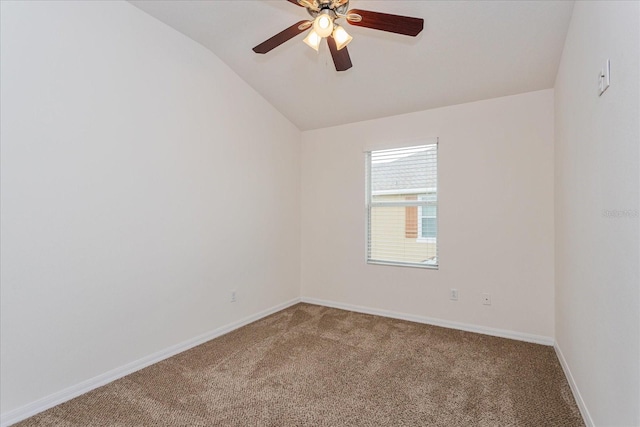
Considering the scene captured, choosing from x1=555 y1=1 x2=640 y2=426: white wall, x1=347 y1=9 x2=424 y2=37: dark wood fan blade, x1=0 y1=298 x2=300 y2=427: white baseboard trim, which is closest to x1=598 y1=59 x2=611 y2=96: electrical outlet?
x1=555 y1=1 x2=640 y2=426: white wall

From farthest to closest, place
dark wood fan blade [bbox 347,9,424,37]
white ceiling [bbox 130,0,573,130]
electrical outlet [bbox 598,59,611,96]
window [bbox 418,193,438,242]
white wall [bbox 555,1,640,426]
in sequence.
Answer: window [bbox 418,193,438,242], white ceiling [bbox 130,0,573,130], dark wood fan blade [bbox 347,9,424,37], electrical outlet [bbox 598,59,611,96], white wall [bbox 555,1,640,426]

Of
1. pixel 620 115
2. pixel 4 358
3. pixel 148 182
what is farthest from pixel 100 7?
pixel 620 115

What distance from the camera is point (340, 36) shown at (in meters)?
1.99

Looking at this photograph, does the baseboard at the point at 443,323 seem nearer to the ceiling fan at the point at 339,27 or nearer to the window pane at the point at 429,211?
the window pane at the point at 429,211

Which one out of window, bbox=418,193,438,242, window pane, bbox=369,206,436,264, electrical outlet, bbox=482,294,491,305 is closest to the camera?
electrical outlet, bbox=482,294,491,305

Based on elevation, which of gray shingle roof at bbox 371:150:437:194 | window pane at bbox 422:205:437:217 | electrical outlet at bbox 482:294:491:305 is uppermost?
gray shingle roof at bbox 371:150:437:194

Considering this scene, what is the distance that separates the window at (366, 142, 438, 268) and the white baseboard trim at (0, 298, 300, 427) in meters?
1.88

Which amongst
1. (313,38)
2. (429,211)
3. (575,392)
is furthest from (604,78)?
(429,211)

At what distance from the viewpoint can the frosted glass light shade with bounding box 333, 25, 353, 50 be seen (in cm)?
196

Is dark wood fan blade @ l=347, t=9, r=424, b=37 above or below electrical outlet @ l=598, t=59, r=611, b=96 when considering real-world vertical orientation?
above

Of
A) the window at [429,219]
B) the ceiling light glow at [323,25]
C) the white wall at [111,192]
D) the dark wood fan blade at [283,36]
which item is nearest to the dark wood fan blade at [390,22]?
the ceiling light glow at [323,25]

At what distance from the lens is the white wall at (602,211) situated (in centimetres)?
125

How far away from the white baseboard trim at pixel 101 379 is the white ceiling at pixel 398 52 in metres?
2.66

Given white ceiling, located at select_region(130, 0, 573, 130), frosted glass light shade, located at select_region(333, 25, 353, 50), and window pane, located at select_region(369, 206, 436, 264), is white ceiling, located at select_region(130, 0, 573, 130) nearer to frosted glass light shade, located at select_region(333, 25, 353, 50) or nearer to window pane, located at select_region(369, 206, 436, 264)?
frosted glass light shade, located at select_region(333, 25, 353, 50)
